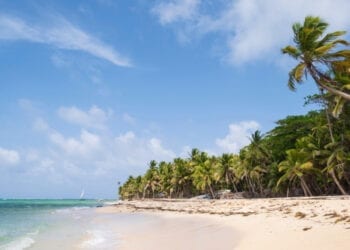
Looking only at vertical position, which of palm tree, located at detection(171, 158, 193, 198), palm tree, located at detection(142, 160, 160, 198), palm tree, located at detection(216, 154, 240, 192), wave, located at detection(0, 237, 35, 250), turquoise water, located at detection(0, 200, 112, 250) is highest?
palm tree, located at detection(142, 160, 160, 198)

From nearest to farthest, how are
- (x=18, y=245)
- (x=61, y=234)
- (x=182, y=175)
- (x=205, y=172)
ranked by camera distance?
(x=18, y=245)
(x=61, y=234)
(x=205, y=172)
(x=182, y=175)

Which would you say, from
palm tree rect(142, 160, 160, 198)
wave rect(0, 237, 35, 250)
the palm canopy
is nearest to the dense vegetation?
the palm canopy

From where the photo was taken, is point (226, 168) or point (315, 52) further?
point (226, 168)

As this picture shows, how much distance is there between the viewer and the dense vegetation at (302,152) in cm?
2162

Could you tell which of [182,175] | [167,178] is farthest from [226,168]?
[167,178]

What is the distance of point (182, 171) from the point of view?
82.9m

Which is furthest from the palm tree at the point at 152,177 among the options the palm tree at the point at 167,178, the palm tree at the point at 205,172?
the palm tree at the point at 205,172

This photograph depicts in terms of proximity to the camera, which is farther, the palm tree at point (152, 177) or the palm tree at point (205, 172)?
the palm tree at point (152, 177)

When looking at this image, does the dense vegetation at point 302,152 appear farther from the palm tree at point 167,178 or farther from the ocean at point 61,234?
the ocean at point 61,234

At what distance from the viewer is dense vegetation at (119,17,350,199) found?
21.6 meters

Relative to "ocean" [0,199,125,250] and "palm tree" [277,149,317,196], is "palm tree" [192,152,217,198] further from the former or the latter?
"ocean" [0,199,125,250]

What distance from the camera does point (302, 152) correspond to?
41.7 meters

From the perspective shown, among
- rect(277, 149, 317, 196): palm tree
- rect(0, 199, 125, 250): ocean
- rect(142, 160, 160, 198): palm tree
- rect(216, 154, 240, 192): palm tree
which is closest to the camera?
rect(0, 199, 125, 250): ocean

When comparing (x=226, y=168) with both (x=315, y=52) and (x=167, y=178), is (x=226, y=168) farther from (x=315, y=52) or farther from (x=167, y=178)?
(x=315, y=52)
